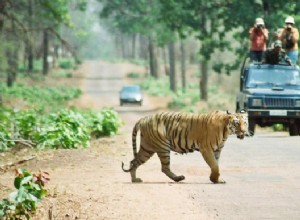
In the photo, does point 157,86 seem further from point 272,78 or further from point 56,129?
point 56,129

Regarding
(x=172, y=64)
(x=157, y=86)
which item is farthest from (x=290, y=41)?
(x=157, y=86)

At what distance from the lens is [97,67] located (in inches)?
4323

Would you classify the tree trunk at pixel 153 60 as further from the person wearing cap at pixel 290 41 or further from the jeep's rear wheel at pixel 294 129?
the jeep's rear wheel at pixel 294 129

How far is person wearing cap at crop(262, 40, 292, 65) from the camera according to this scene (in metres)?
24.1

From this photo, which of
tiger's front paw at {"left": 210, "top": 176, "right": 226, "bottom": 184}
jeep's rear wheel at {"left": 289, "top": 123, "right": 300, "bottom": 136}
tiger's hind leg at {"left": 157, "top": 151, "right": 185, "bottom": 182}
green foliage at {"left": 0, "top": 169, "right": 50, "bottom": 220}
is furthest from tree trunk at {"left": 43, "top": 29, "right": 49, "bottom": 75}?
green foliage at {"left": 0, "top": 169, "right": 50, "bottom": 220}

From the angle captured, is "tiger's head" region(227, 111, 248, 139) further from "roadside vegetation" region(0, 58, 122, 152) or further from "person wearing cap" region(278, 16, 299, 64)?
"person wearing cap" region(278, 16, 299, 64)

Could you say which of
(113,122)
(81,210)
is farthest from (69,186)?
(113,122)

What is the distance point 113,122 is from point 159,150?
1042 cm

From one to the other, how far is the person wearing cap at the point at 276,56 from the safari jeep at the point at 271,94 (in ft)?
0.72

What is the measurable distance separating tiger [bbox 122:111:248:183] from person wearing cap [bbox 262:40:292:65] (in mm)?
10647

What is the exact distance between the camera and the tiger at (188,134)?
13.5m

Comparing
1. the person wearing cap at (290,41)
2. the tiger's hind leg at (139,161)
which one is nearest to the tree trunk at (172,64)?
the person wearing cap at (290,41)

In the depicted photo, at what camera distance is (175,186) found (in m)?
13.2

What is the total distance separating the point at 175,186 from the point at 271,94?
10692mm
